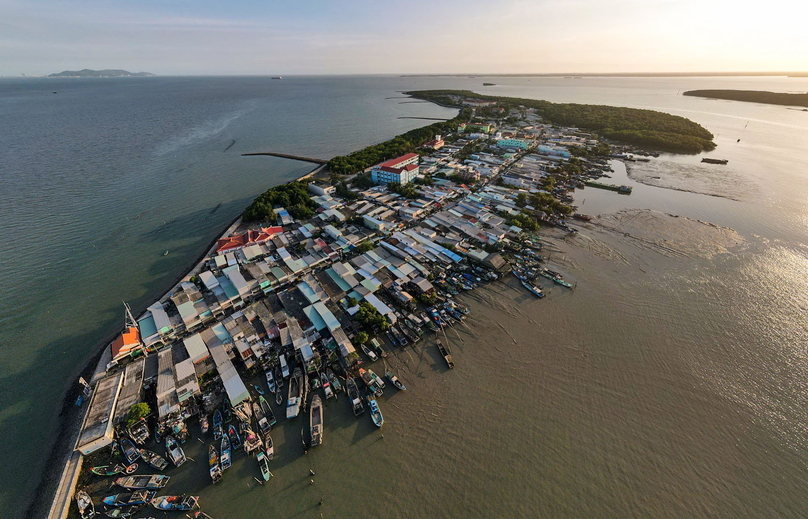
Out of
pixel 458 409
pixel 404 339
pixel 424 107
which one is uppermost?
pixel 424 107

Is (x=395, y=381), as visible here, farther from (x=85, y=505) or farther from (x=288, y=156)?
(x=288, y=156)

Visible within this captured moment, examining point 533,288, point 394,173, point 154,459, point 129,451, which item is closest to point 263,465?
point 154,459

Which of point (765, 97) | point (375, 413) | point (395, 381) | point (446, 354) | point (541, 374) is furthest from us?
point (765, 97)

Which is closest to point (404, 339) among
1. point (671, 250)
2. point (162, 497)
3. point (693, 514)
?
point (162, 497)

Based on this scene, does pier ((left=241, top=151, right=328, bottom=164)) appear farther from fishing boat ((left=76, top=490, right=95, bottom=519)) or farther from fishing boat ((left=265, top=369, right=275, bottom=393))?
fishing boat ((left=76, top=490, right=95, bottom=519))

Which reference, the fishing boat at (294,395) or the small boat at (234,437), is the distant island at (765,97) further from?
the small boat at (234,437)

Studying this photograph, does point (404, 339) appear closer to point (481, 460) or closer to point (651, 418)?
point (481, 460)
